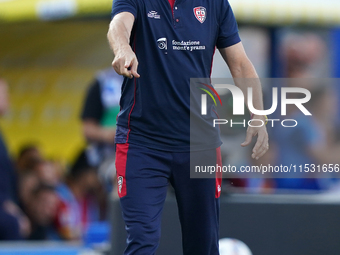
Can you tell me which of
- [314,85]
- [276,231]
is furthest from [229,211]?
[314,85]

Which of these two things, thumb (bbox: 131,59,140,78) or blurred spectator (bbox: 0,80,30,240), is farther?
blurred spectator (bbox: 0,80,30,240)

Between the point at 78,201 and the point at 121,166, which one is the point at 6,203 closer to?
the point at 78,201

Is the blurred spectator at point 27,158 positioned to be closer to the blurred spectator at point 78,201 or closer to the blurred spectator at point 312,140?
the blurred spectator at point 78,201

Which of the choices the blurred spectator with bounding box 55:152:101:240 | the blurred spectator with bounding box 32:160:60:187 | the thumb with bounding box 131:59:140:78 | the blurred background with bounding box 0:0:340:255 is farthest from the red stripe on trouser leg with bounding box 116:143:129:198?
the blurred spectator with bounding box 32:160:60:187

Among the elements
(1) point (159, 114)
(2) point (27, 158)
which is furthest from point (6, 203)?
(1) point (159, 114)

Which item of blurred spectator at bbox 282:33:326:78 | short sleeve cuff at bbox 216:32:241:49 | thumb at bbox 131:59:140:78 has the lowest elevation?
thumb at bbox 131:59:140:78

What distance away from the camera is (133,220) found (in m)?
3.22

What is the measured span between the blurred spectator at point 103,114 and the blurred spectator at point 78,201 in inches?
73.9

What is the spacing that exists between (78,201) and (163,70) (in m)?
5.75

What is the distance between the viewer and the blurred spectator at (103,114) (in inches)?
251

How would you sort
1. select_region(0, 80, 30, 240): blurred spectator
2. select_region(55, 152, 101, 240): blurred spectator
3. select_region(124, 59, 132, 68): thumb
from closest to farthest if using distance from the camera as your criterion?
select_region(124, 59, 132, 68): thumb, select_region(0, 80, 30, 240): blurred spectator, select_region(55, 152, 101, 240): blurred spectator

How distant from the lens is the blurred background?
4637 millimetres

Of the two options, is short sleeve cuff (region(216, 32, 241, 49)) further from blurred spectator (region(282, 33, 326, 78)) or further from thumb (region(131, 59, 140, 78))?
blurred spectator (region(282, 33, 326, 78))

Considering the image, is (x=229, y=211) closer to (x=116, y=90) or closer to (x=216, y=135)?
(x=216, y=135)
